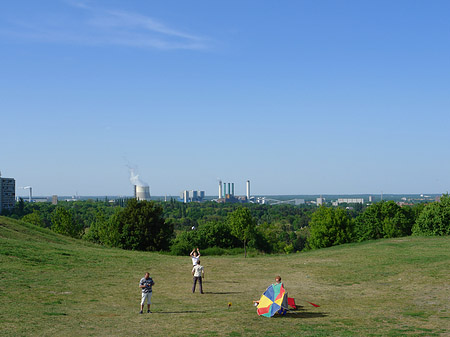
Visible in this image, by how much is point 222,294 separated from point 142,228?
53050 mm

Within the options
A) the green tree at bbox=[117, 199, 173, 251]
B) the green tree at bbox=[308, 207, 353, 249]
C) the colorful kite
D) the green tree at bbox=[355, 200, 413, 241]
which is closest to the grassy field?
the colorful kite

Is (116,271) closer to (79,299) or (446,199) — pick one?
(79,299)

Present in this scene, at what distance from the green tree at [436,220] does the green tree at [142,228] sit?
43834 mm

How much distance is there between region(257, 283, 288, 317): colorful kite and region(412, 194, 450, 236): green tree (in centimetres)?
5778

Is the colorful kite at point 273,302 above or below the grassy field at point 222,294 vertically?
above

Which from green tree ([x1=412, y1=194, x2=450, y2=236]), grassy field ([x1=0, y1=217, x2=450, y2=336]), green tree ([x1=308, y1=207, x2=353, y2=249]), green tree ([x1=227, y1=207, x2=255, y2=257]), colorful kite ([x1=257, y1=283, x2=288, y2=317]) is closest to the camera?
grassy field ([x1=0, y1=217, x2=450, y2=336])

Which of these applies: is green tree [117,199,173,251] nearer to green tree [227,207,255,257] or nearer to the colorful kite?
green tree [227,207,255,257]

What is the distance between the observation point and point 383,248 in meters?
55.6

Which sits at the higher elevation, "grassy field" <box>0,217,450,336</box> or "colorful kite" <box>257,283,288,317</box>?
"colorful kite" <box>257,283,288,317</box>

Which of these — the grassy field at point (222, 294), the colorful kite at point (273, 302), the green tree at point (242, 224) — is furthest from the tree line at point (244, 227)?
the colorful kite at point (273, 302)

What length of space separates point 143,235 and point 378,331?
66474 mm

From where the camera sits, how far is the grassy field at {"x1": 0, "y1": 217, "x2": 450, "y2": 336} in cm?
2050

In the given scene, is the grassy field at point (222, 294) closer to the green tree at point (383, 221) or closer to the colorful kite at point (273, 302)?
the colorful kite at point (273, 302)

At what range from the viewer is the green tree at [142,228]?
81.9 meters
